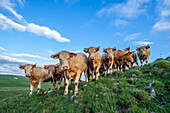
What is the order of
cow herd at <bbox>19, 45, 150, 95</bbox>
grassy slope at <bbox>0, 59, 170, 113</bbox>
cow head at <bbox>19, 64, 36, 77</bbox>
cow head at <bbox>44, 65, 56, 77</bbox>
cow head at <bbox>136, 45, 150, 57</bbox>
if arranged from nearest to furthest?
grassy slope at <bbox>0, 59, 170, 113</bbox> < cow herd at <bbox>19, 45, 150, 95</bbox> < cow head at <bbox>19, 64, 36, 77</bbox> < cow head at <bbox>44, 65, 56, 77</bbox> < cow head at <bbox>136, 45, 150, 57</bbox>

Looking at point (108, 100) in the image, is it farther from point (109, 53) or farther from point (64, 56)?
point (109, 53)

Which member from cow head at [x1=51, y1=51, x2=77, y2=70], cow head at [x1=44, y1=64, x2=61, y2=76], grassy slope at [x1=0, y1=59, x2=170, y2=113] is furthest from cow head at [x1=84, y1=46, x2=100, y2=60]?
Result: cow head at [x1=44, y1=64, x2=61, y2=76]

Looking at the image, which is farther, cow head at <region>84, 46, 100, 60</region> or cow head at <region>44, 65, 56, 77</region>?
cow head at <region>44, 65, 56, 77</region>

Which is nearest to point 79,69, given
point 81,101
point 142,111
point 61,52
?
point 61,52

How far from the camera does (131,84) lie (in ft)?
44.4

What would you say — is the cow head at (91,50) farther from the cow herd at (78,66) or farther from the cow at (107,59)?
the cow at (107,59)

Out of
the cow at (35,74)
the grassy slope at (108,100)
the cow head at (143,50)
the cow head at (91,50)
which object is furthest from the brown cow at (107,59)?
the cow head at (143,50)

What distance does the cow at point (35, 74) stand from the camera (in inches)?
691

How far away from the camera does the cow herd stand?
1282 centimetres

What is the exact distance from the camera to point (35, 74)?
18.5m

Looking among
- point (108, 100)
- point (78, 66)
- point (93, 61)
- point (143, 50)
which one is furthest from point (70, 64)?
point (143, 50)

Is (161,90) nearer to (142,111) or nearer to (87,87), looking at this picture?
(142,111)

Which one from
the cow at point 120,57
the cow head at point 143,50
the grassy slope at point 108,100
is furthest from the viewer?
the cow head at point 143,50

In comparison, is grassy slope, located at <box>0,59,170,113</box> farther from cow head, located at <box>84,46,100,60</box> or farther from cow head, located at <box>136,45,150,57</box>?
cow head, located at <box>136,45,150,57</box>
